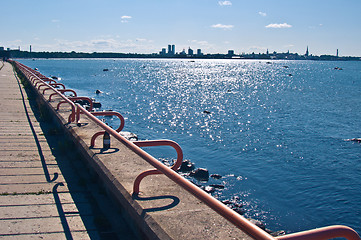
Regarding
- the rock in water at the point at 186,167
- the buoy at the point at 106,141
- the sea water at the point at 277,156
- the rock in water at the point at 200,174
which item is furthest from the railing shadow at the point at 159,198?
the rock in water at the point at 186,167

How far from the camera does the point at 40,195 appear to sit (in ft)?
17.3

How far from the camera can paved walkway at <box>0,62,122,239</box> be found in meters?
4.25

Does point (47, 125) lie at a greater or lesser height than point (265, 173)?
greater

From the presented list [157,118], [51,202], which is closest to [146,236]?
[51,202]

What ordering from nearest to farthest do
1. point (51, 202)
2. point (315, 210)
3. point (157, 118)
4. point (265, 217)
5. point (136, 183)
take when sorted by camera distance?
point (136, 183), point (51, 202), point (265, 217), point (315, 210), point (157, 118)

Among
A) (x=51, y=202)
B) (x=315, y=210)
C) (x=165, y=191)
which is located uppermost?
(x=165, y=191)

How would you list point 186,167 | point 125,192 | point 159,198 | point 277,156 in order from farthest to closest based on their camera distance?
1. point 277,156
2. point 186,167
3. point 125,192
4. point 159,198

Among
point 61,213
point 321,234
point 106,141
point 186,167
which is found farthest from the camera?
point 186,167

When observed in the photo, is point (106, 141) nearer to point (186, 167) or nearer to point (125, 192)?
point (125, 192)

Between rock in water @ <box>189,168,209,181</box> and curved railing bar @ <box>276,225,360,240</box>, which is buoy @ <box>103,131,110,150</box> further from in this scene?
rock in water @ <box>189,168,209,181</box>

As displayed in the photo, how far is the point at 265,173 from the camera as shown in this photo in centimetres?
1691

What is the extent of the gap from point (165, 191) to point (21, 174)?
3031 mm

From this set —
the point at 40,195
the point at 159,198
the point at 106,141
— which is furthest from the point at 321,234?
the point at 106,141

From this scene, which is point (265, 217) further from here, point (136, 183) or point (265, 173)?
point (136, 183)
